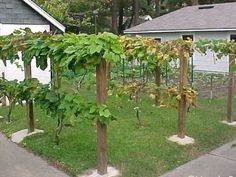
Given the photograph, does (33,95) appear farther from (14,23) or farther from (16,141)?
(14,23)

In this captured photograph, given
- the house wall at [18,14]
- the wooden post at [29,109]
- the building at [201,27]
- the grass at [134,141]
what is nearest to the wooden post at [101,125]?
the grass at [134,141]

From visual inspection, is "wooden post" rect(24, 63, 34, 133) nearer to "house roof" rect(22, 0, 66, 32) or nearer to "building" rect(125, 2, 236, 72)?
"house roof" rect(22, 0, 66, 32)

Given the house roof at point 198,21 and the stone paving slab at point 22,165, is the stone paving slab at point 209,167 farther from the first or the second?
the house roof at point 198,21

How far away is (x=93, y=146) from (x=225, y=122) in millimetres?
3370

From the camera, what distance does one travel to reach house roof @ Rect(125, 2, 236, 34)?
58.0ft

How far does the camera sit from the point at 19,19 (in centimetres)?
→ 1033

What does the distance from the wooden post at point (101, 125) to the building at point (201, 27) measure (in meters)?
12.7

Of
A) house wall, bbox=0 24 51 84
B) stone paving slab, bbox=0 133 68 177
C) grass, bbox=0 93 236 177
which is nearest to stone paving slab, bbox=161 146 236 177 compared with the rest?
grass, bbox=0 93 236 177

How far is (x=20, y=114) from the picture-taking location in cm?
Answer: 848

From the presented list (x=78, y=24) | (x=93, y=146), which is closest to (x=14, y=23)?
(x=93, y=146)

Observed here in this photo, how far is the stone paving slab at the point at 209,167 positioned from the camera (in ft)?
15.7

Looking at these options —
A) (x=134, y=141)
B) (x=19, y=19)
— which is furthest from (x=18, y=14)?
(x=134, y=141)

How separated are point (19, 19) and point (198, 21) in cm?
1189

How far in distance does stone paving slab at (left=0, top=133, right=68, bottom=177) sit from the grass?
15 cm
